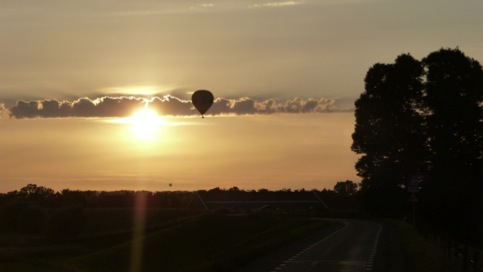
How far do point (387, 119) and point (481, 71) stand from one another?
31.7 feet

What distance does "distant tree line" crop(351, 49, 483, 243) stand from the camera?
75.8 m

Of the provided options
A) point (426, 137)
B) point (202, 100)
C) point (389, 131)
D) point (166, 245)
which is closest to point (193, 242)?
point (166, 245)

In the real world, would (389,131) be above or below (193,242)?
above

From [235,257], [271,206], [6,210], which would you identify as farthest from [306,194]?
[235,257]

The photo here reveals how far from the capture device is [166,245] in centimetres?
8169

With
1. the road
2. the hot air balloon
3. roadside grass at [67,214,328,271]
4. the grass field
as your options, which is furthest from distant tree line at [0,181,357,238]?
the road

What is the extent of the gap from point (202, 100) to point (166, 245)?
30.0 meters

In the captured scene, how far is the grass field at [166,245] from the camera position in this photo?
2303 inches

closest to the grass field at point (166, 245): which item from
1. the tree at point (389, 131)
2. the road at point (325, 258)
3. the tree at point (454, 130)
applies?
the road at point (325, 258)

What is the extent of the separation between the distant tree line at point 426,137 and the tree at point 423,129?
0.09 meters

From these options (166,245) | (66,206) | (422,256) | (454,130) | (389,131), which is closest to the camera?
(422,256)

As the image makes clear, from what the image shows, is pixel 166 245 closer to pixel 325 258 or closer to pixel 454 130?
pixel 454 130

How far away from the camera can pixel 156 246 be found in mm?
81500

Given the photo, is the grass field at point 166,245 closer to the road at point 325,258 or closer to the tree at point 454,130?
the road at point 325,258
